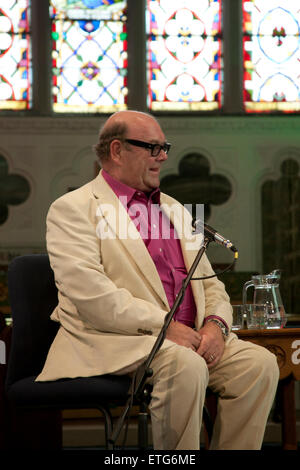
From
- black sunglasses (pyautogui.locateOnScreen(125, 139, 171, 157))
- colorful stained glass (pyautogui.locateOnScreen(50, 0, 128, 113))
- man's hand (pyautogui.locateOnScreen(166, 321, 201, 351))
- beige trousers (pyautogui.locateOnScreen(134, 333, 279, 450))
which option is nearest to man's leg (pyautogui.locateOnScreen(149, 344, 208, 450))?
beige trousers (pyautogui.locateOnScreen(134, 333, 279, 450))

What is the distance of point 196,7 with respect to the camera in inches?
277

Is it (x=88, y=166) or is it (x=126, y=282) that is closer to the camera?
(x=126, y=282)

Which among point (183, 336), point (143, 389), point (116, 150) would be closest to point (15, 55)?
point (116, 150)

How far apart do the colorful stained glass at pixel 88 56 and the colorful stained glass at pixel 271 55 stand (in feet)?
3.72

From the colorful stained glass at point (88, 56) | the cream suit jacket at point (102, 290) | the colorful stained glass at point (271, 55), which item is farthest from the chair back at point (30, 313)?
the colorful stained glass at point (271, 55)

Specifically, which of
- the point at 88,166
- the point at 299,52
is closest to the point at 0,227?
the point at 88,166

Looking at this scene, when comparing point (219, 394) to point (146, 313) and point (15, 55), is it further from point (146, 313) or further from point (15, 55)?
point (15, 55)

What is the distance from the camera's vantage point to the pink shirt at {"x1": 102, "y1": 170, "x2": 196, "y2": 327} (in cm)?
290

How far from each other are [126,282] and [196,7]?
4.84 metres

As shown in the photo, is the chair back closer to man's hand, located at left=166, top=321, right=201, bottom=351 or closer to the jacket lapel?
the jacket lapel

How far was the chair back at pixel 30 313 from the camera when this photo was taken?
2785mm
